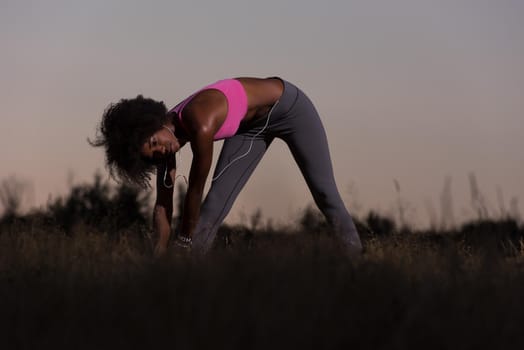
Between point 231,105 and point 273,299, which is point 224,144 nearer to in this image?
point 231,105

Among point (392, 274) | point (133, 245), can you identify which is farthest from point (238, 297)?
point (133, 245)

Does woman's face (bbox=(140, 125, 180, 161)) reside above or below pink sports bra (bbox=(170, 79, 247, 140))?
below

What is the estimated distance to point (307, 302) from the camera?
392cm

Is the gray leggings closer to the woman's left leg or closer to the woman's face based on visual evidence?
the woman's left leg

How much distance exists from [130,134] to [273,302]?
9.19 ft

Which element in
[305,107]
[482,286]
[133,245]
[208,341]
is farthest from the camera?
[305,107]

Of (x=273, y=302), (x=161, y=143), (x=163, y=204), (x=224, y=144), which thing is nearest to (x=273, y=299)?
(x=273, y=302)

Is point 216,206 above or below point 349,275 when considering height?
above

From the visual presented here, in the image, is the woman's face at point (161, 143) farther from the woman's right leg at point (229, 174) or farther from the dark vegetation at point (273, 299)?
the dark vegetation at point (273, 299)

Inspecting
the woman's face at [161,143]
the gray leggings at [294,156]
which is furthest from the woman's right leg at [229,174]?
the woman's face at [161,143]

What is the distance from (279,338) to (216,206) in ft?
9.69

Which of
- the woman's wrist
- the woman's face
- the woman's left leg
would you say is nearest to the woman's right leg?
the woman's wrist

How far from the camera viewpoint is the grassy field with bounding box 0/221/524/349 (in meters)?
3.68

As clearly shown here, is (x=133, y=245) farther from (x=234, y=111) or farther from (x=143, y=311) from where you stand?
(x=143, y=311)
